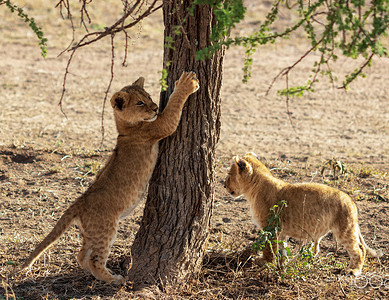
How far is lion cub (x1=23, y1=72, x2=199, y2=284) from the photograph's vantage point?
4539 mm

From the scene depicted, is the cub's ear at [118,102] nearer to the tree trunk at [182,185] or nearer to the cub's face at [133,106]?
the cub's face at [133,106]

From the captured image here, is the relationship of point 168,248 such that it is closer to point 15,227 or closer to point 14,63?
point 15,227

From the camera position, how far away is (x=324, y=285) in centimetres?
475

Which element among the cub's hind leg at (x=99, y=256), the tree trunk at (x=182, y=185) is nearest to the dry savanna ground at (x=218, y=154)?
the cub's hind leg at (x=99, y=256)

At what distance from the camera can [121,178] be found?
4.80 metres

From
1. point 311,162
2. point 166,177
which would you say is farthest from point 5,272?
point 311,162

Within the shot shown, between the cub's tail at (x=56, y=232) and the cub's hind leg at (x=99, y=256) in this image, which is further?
the cub's hind leg at (x=99, y=256)

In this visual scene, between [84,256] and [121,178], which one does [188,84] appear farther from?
[84,256]

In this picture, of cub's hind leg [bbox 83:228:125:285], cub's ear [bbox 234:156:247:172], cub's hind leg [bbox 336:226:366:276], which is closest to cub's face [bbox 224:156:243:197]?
cub's ear [bbox 234:156:247:172]

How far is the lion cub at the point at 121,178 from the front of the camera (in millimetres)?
4539

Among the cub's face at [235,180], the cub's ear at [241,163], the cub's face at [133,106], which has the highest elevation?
the cub's face at [133,106]

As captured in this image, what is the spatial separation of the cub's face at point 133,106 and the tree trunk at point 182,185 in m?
0.20

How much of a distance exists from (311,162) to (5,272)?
4973mm

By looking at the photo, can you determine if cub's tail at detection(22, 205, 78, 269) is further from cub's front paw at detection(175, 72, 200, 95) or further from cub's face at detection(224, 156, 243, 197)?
cub's face at detection(224, 156, 243, 197)
